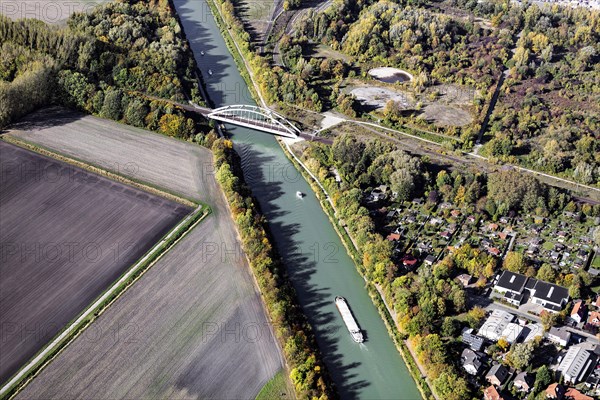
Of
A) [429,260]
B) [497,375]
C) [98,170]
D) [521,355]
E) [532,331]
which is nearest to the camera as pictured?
[497,375]

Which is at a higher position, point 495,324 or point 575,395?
point 495,324

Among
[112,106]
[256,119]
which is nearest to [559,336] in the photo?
[256,119]

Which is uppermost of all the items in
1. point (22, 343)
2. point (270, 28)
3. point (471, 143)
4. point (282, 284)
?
point (270, 28)

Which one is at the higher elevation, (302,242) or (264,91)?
(264,91)

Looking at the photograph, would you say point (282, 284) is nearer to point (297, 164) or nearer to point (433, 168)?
point (297, 164)

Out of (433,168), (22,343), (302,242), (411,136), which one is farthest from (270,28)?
(22,343)

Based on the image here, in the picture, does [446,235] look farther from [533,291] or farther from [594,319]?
[594,319]

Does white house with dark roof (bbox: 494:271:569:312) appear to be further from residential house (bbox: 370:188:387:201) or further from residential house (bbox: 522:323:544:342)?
residential house (bbox: 370:188:387:201)

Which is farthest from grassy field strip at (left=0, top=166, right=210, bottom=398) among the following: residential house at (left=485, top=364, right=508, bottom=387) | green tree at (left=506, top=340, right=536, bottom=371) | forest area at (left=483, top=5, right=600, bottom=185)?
forest area at (left=483, top=5, right=600, bottom=185)
